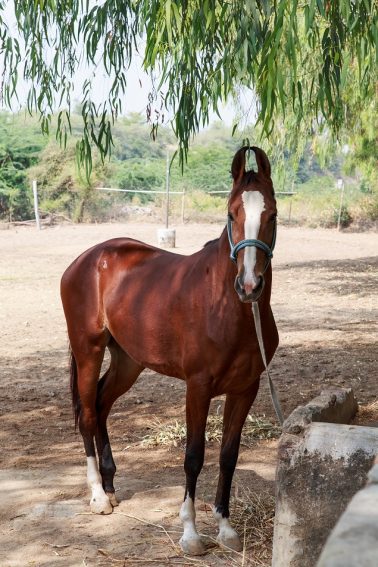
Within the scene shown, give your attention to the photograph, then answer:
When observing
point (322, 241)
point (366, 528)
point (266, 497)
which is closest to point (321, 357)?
point (266, 497)

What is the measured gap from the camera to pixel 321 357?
327 inches

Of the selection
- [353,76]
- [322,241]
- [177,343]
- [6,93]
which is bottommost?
[322,241]

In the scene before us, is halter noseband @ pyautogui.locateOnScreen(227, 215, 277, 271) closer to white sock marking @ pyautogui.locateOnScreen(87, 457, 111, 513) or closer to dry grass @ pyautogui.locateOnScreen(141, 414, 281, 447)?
white sock marking @ pyautogui.locateOnScreen(87, 457, 111, 513)

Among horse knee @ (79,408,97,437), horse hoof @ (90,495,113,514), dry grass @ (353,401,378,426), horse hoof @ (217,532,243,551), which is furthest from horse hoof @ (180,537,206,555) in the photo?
dry grass @ (353,401,378,426)

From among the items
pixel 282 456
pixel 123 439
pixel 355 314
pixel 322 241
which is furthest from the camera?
pixel 322 241

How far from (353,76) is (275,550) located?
6.88 meters

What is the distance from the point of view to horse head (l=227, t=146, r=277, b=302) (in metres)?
3.54

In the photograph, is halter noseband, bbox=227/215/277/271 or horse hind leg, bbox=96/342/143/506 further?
horse hind leg, bbox=96/342/143/506

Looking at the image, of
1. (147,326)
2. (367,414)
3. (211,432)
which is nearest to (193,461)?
(147,326)

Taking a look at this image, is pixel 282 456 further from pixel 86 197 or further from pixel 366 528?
pixel 86 197

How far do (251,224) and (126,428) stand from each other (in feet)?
9.92

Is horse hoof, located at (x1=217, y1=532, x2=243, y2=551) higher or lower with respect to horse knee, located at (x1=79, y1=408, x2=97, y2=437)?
lower

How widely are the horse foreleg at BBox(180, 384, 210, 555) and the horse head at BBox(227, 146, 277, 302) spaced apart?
722mm

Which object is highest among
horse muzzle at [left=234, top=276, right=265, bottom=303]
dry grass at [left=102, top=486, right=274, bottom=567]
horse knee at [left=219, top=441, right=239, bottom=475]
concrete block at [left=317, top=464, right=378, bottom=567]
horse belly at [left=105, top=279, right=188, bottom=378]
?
concrete block at [left=317, top=464, right=378, bottom=567]
